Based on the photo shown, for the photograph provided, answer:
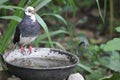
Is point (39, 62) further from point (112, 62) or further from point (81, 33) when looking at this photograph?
point (81, 33)

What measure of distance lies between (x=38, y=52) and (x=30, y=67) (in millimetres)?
297

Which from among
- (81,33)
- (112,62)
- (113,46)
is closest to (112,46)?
(113,46)

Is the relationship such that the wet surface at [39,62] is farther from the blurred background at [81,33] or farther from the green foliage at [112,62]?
the green foliage at [112,62]

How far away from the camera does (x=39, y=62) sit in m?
2.28

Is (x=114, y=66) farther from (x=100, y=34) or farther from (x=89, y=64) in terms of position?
(x=100, y=34)

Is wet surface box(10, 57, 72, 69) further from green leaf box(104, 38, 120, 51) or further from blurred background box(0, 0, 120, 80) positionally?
green leaf box(104, 38, 120, 51)

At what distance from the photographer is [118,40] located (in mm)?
2531

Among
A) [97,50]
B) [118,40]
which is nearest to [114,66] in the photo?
[97,50]

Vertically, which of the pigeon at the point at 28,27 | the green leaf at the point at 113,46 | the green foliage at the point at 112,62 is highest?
the pigeon at the point at 28,27

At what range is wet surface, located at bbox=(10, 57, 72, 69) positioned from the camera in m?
2.21

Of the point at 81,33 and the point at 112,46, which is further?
the point at 81,33

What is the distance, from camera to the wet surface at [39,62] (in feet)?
7.27

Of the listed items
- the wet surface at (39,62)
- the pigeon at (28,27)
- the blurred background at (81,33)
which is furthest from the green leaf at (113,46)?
the pigeon at (28,27)

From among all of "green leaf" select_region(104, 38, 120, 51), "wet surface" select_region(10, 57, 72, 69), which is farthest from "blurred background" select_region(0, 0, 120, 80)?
"wet surface" select_region(10, 57, 72, 69)
